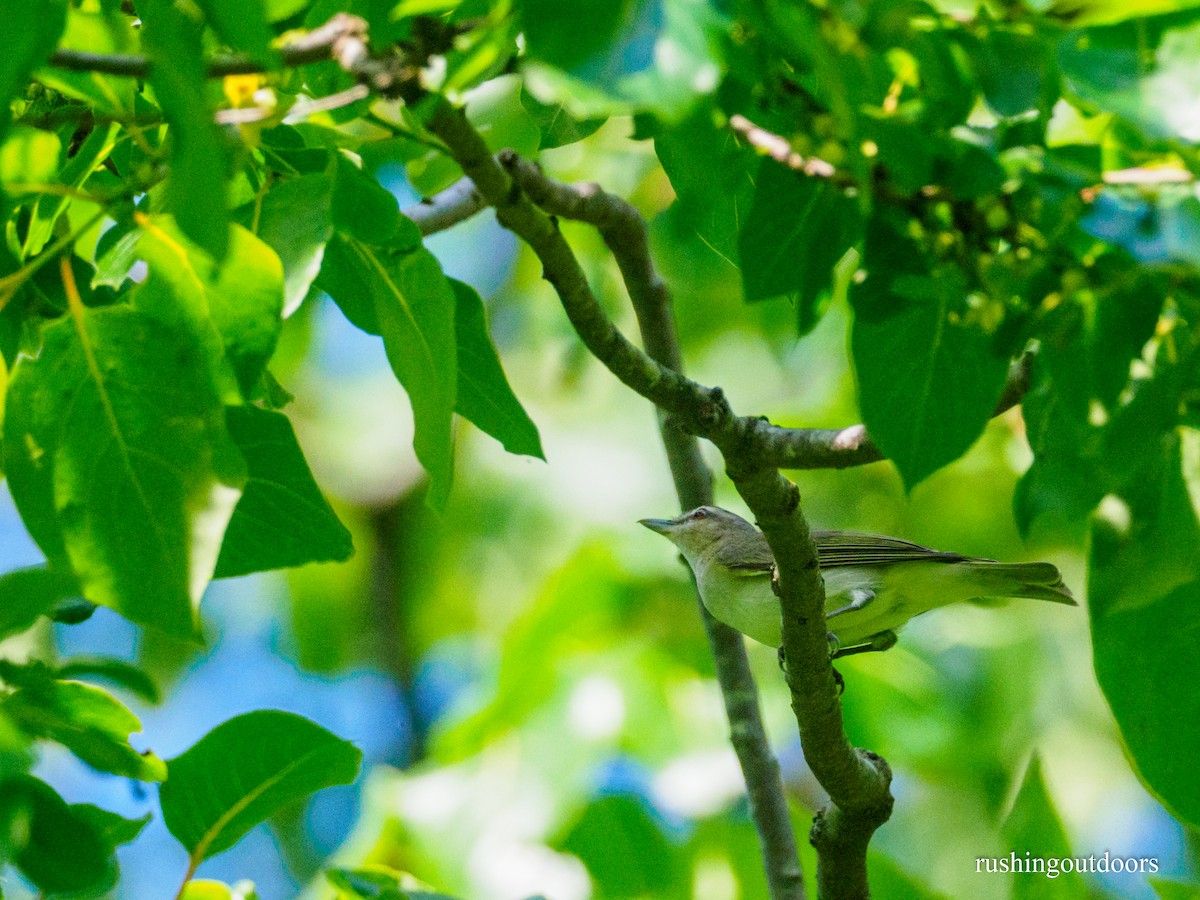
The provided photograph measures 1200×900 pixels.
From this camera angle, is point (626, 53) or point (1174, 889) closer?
point (626, 53)

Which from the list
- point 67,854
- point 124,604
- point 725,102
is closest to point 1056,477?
point 725,102

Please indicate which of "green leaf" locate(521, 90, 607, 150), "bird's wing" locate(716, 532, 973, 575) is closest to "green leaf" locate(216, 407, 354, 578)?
"green leaf" locate(521, 90, 607, 150)

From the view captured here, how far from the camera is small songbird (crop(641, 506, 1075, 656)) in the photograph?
16.2ft

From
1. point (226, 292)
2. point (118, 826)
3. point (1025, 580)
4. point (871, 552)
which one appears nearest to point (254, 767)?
point (118, 826)

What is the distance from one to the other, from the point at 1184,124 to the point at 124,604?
5.43 feet

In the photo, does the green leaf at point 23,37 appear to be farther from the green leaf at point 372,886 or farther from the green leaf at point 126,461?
the green leaf at point 372,886

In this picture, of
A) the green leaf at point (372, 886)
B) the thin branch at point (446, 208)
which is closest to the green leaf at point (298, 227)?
the green leaf at point (372, 886)

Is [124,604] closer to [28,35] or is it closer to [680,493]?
[28,35]

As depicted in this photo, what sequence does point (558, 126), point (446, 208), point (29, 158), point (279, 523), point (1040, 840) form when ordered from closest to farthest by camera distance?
point (29, 158) → point (279, 523) → point (558, 126) → point (1040, 840) → point (446, 208)

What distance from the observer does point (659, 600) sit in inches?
295

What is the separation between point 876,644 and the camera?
5.38 metres

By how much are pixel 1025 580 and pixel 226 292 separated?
3.90 metres

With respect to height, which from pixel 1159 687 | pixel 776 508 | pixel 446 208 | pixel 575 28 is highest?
pixel 575 28

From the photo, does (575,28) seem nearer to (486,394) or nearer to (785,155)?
(785,155)
